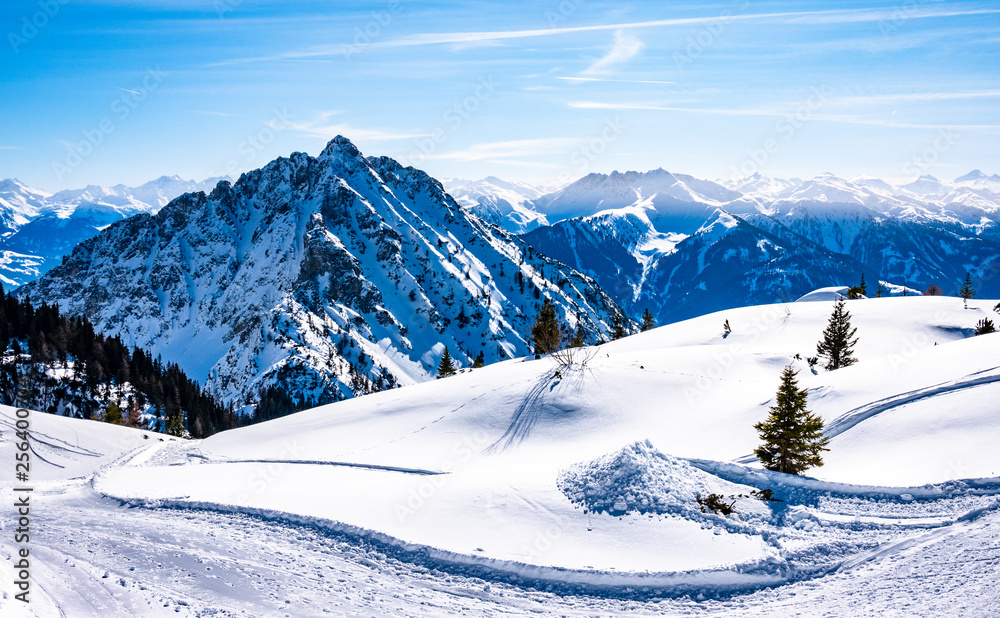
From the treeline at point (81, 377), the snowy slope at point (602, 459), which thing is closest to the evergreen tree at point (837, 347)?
the snowy slope at point (602, 459)

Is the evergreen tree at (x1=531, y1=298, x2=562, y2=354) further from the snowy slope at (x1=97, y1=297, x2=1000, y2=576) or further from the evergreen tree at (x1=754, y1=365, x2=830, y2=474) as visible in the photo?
the evergreen tree at (x1=754, y1=365, x2=830, y2=474)

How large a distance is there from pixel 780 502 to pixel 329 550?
15110 millimetres

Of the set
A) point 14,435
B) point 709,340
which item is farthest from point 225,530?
point 709,340

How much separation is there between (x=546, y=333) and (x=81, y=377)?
78.8 metres

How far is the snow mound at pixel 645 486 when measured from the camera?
1733 cm

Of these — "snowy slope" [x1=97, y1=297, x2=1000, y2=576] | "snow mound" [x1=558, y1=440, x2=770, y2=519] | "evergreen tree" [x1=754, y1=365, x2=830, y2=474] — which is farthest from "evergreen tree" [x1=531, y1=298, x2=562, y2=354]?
"evergreen tree" [x1=754, y1=365, x2=830, y2=474]

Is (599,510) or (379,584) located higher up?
(599,510)

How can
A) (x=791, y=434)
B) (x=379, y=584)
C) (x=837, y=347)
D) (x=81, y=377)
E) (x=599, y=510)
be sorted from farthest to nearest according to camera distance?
(x=81, y=377) → (x=837, y=347) → (x=791, y=434) → (x=599, y=510) → (x=379, y=584)

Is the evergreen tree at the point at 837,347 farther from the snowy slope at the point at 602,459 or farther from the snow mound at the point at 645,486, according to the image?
the snow mound at the point at 645,486

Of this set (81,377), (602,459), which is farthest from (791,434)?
(81,377)

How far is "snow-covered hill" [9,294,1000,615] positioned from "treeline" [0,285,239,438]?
56863 millimetres

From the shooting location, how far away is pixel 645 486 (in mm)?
17984

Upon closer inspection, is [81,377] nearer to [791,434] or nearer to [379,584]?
[379,584]

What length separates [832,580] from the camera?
45.4ft
